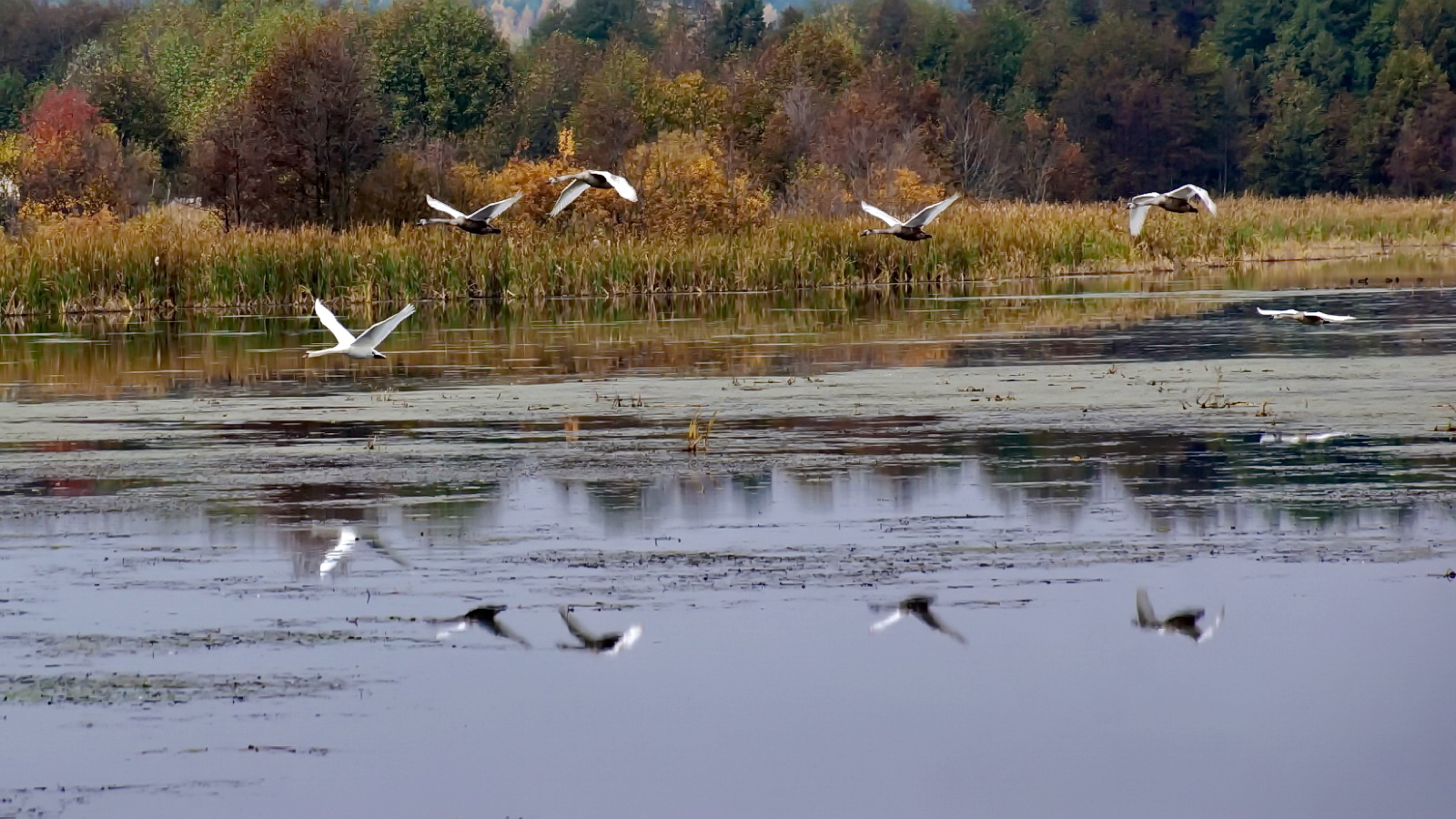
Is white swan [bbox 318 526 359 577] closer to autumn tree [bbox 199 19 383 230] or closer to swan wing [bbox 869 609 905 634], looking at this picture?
swan wing [bbox 869 609 905 634]

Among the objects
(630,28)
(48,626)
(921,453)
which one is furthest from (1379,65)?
(48,626)

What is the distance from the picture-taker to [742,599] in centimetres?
838

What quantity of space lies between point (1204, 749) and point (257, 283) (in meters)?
27.9

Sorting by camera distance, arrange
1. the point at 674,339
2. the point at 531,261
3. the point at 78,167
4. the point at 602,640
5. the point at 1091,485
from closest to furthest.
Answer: the point at 602,640
the point at 1091,485
the point at 674,339
the point at 531,261
the point at 78,167

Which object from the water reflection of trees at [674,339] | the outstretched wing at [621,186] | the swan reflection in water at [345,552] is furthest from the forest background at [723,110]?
the swan reflection in water at [345,552]

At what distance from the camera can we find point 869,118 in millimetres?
67312

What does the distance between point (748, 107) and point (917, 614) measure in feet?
201

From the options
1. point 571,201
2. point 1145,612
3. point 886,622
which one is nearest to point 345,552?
point 886,622

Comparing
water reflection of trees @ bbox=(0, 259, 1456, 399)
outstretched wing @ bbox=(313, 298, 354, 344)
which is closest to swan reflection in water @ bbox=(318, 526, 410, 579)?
outstretched wing @ bbox=(313, 298, 354, 344)

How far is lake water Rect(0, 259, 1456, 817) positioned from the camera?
20.1 feet

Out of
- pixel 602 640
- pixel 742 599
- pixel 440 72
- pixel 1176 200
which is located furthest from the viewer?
pixel 440 72

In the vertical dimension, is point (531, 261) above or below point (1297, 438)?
above

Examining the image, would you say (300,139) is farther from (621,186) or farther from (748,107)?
(621,186)

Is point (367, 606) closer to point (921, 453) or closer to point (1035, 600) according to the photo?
point (1035, 600)
